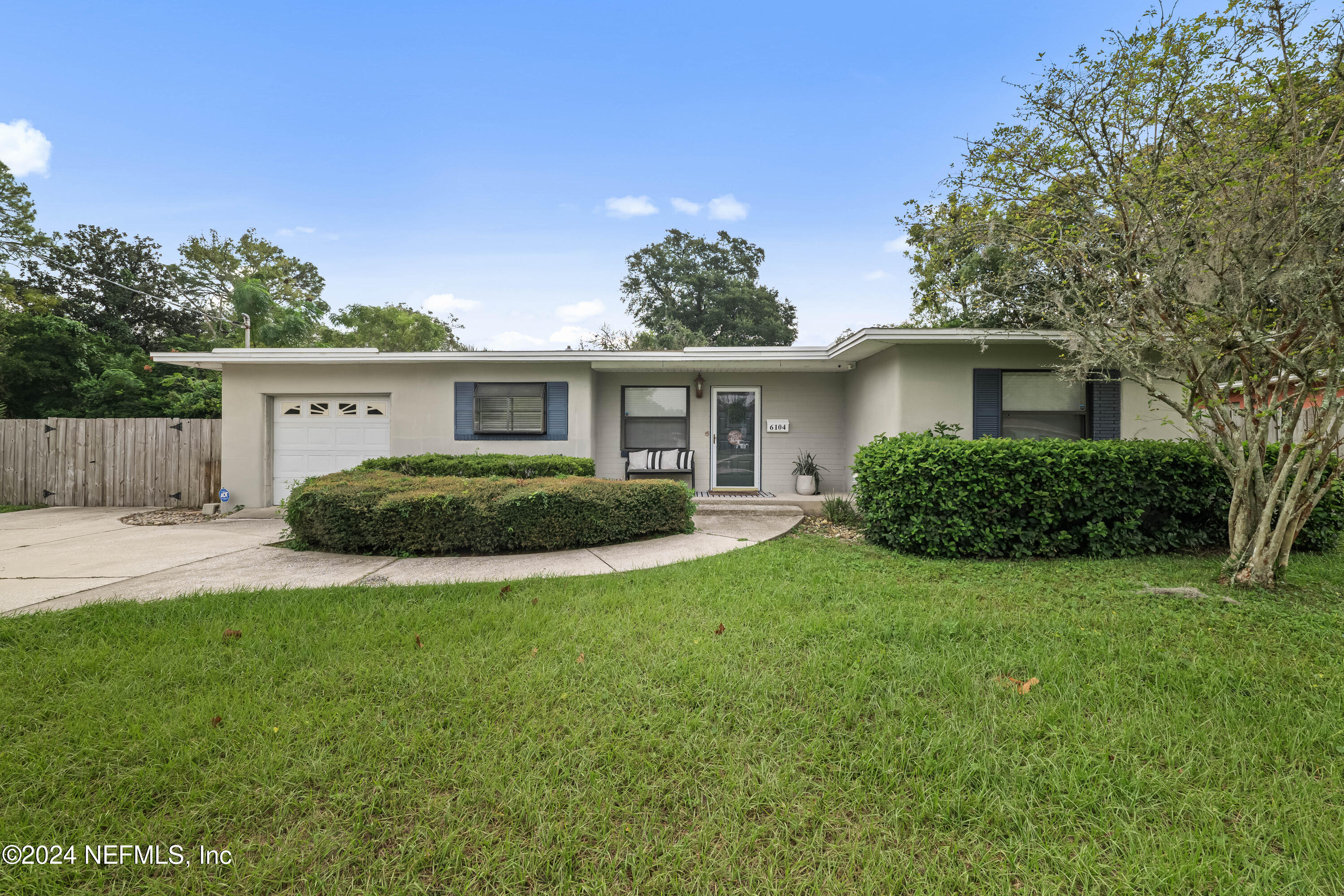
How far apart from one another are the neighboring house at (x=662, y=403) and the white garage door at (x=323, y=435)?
0.08ft

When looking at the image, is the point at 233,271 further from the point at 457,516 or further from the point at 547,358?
the point at 457,516

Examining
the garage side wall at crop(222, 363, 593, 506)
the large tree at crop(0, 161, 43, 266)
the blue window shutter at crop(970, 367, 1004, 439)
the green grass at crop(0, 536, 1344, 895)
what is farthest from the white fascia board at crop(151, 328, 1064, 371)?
the large tree at crop(0, 161, 43, 266)

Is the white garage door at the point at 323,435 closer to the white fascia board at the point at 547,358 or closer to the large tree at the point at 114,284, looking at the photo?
the white fascia board at the point at 547,358

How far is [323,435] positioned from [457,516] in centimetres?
537

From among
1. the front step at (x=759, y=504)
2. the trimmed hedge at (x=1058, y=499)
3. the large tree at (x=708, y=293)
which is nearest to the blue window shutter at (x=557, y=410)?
the front step at (x=759, y=504)

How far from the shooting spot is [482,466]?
7707 mm

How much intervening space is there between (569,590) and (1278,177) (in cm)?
597

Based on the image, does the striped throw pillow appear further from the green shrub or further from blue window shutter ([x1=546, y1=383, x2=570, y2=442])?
the green shrub

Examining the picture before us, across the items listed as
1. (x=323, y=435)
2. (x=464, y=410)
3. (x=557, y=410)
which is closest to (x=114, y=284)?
Result: (x=323, y=435)

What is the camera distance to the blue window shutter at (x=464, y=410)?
8.77 metres

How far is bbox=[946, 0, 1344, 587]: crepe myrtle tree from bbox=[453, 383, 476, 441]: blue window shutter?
774 centimetres

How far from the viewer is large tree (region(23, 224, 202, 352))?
18812 millimetres

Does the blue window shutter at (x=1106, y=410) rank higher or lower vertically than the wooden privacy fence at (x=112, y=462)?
higher

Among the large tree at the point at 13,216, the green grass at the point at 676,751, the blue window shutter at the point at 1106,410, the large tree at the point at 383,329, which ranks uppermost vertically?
the large tree at the point at 13,216
